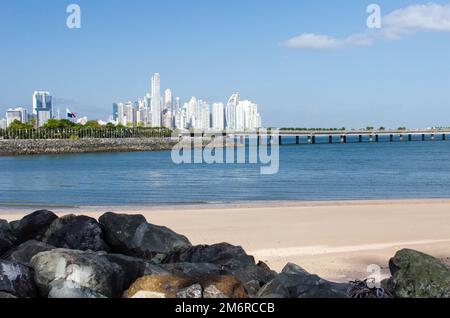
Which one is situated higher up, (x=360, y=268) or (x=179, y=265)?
(x=179, y=265)

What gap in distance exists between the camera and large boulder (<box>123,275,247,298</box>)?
5.91 m

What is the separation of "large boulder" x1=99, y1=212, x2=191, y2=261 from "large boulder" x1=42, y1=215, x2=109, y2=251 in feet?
0.53

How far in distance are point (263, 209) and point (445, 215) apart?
6477 millimetres

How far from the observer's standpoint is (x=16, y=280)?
6270 mm

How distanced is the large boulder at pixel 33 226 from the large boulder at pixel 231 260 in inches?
81.3

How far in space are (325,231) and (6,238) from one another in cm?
977

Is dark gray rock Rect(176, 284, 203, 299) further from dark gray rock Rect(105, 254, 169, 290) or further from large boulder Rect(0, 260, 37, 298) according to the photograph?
large boulder Rect(0, 260, 37, 298)

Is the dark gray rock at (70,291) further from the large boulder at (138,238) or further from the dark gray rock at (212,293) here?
the large boulder at (138,238)

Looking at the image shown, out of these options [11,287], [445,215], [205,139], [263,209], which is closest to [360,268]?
[11,287]

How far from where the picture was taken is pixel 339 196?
33188 millimetres

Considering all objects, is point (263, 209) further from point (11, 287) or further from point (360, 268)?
point (11, 287)

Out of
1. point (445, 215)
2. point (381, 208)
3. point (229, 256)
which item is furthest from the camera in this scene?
point (381, 208)

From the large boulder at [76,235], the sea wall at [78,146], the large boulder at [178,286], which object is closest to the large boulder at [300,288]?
the large boulder at [178,286]

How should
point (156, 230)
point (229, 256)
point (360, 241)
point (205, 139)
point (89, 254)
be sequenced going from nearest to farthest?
point (89, 254)
point (229, 256)
point (156, 230)
point (360, 241)
point (205, 139)
